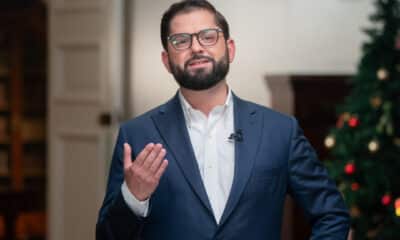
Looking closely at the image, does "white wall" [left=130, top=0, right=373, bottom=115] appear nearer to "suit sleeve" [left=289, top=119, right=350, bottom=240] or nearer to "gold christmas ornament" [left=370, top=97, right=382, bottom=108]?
"gold christmas ornament" [left=370, top=97, right=382, bottom=108]

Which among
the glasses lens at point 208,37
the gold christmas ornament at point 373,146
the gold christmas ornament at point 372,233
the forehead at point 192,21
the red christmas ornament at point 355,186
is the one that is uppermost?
the forehead at point 192,21

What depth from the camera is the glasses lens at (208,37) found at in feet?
6.00

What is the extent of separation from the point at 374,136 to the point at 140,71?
152 cm

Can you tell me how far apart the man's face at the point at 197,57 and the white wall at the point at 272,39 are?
9.63 feet

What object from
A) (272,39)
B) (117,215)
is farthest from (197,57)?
(272,39)

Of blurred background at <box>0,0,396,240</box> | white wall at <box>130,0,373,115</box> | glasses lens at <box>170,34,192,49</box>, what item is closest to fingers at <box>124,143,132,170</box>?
glasses lens at <box>170,34,192,49</box>

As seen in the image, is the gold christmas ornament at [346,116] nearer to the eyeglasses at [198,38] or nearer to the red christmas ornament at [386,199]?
the red christmas ornament at [386,199]

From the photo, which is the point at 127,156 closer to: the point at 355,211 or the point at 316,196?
the point at 316,196

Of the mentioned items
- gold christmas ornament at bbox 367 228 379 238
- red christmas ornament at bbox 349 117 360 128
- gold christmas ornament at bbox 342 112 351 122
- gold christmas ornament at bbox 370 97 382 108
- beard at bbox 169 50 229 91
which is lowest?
gold christmas ornament at bbox 367 228 379 238

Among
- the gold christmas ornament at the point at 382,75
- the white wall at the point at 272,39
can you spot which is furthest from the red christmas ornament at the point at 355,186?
the white wall at the point at 272,39

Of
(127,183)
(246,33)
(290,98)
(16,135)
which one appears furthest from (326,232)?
(16,135)

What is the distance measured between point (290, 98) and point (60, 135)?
4.49ft

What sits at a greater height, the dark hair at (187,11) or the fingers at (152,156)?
the dark hair at (187,11)

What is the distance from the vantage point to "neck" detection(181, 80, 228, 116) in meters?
1.89
